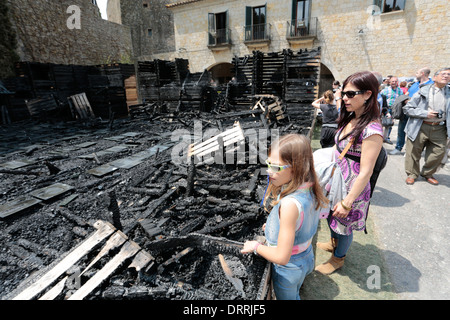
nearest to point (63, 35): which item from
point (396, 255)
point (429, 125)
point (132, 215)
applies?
point (132, 215)

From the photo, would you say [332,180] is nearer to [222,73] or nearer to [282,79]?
[282,79]

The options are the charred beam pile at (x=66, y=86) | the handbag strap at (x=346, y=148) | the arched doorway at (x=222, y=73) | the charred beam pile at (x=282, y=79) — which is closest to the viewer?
the handbag strap at (x=346, y=148)

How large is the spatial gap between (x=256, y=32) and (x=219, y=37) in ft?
13.4

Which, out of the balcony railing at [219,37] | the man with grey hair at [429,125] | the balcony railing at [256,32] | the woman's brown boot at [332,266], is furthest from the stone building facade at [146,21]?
the woman's brown boot at [332,266]

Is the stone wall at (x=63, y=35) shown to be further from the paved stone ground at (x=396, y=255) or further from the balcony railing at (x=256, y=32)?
the paved stone ground at (x=396, y=255)

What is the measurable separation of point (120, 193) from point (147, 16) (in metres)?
37.4

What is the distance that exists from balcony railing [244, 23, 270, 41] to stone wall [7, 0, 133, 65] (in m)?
13.6

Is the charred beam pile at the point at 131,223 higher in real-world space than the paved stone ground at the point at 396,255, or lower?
higher

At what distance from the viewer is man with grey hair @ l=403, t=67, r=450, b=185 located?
4828 millimetres

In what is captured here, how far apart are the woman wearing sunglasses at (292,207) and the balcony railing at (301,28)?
21381mm

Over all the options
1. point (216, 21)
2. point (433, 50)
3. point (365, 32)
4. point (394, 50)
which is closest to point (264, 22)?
point (216, 21)

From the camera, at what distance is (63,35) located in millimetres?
19219

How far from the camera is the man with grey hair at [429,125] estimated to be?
15.8 feet
